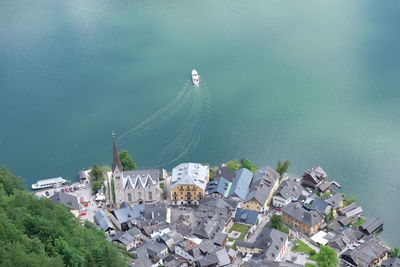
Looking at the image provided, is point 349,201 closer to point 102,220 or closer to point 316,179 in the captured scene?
point 316,179

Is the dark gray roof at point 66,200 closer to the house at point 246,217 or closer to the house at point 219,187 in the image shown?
the house at point 219,187

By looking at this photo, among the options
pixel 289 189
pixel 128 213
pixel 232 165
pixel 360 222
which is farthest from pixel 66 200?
pixel 360 222

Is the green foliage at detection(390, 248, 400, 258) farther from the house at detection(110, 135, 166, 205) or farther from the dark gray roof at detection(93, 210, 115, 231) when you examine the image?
the dark gray roof at detection(93, 210, 115, 231)

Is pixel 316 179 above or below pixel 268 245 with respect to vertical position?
above

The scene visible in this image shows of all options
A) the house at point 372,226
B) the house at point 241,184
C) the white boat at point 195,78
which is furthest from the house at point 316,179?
the white boat at point 195,78

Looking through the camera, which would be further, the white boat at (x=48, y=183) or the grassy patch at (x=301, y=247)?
the white boat at (x=48, y=183)

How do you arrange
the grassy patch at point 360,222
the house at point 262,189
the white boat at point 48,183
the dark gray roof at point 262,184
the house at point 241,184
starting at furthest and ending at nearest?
1. the white boat at point 48,183
2. the house at point 241,184
3. the dark gray roof at point 262,184
4. the house at point 262,189
5. the grassy patch at point 360,222

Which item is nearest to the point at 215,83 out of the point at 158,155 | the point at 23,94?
the point at 158,155

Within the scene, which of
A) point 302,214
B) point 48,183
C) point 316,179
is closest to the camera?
point 302,214
